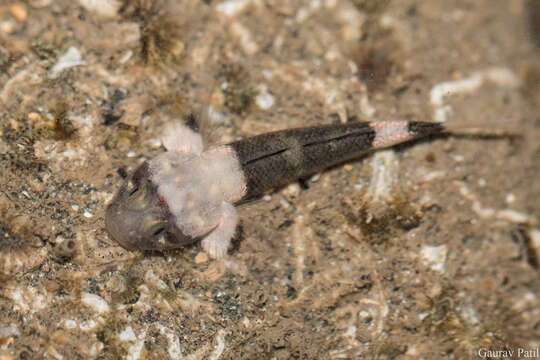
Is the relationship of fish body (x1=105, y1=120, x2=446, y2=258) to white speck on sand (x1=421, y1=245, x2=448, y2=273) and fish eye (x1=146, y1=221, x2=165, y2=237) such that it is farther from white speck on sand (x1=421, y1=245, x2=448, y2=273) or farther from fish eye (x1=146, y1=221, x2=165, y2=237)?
white speck on sand (x1=421, y1=245, x2=448, y2=273)

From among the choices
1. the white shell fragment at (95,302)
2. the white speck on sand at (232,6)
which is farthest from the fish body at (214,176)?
the white speck on sand at (232,6)

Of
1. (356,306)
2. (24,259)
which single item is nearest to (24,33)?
(24,259)

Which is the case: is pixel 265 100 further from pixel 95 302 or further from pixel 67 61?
pixel 95 302

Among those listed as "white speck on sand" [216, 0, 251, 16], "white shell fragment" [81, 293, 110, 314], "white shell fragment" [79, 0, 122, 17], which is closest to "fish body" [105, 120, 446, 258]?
"white shell fragment" [81, 293, 110, 314]

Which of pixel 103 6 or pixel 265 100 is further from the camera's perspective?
pixel 265 100

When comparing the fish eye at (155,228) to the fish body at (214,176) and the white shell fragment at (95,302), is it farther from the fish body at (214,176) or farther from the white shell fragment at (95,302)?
the white shell fragment at (95,302)

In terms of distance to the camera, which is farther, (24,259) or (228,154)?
(228,154)

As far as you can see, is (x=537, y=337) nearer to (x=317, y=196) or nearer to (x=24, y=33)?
(x=317, y=196)

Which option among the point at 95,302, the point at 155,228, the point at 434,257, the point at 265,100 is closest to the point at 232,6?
the point at 265,100

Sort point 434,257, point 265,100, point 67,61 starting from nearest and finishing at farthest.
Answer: point 67,61
point 434,257
point 265,100
